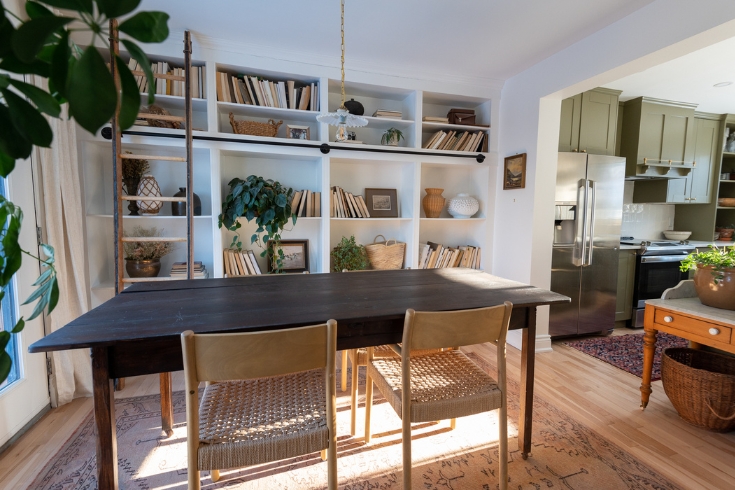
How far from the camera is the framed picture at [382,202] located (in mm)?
3373

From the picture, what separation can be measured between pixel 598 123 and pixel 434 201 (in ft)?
5.69

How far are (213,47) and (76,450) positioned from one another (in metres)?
2.70

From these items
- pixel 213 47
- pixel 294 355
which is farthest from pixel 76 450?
pixel 213 47

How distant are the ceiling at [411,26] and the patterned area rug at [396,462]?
251cm

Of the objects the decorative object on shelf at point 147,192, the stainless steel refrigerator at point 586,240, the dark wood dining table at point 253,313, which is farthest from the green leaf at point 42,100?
the stainless steel refrigerator at point 586,240

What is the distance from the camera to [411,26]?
94.5 inches

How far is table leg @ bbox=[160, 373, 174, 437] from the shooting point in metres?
1.85

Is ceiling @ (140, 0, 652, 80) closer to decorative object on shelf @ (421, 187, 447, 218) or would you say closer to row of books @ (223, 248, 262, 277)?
decorative object on shelf @ (421, 187, 447, 218)

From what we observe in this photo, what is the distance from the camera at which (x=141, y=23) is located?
406 mm

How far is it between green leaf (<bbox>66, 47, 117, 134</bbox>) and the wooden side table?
2.54m

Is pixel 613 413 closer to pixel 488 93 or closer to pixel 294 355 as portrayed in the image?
pixel 294 355

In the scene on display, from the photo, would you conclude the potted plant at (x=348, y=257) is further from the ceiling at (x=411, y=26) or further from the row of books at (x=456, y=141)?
the ceiling at (x=411, y=26)

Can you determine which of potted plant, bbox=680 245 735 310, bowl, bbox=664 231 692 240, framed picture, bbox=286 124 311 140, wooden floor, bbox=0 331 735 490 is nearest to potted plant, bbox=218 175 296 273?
framed picture, bbox=286 124 311 140

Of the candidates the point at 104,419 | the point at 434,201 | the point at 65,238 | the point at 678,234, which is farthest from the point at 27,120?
the point at 678,234
